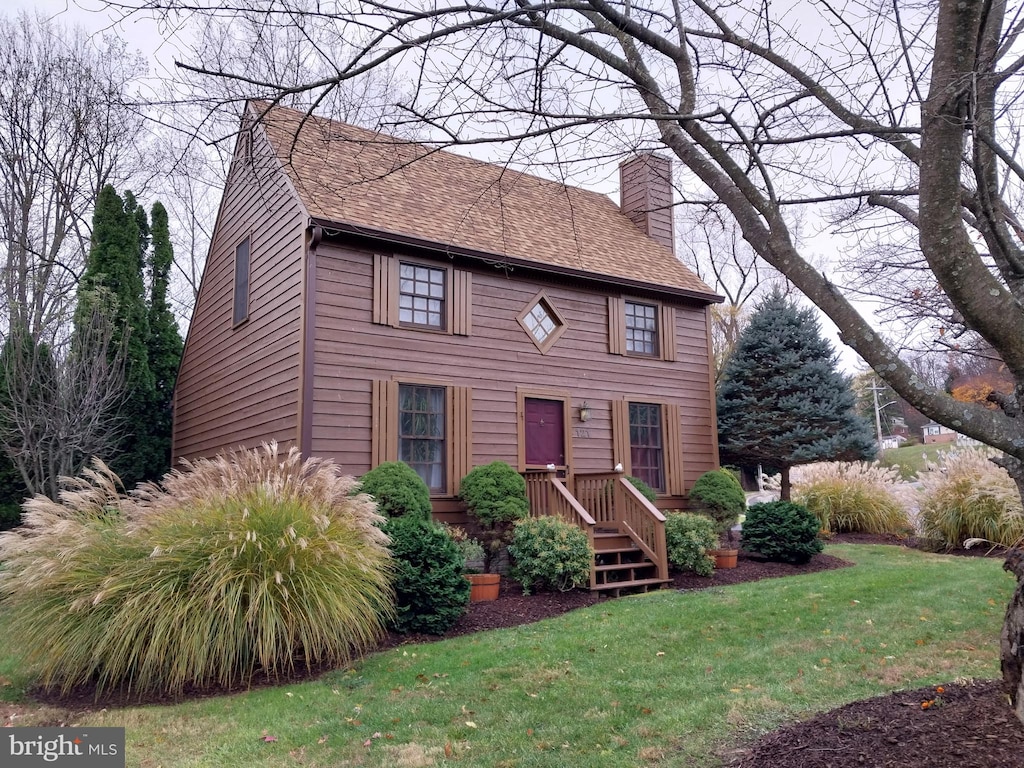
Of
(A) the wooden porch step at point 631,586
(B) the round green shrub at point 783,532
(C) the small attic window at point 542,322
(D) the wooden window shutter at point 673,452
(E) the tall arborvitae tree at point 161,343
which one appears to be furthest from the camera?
(E) the tall arborvitae tree at point 161,343

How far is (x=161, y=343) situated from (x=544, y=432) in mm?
8272

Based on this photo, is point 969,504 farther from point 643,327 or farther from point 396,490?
point 396,490

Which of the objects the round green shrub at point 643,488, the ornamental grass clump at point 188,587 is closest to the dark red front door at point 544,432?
the round green shrub at point 643,488

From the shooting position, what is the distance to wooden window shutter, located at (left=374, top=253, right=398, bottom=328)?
33.6 feet

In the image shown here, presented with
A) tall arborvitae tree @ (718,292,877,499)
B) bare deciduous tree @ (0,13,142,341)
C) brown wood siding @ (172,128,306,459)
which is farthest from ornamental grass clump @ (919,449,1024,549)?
bare deciduous tree @ (0,13,142,341)

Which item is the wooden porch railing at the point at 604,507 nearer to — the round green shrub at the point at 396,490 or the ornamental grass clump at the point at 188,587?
the round green shrub at the point at 396,490

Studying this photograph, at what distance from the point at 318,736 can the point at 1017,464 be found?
3.93 meters

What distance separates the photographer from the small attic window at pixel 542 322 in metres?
11.7

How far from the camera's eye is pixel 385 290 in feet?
33.9

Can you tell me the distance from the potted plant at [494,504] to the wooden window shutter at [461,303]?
81.7 inches

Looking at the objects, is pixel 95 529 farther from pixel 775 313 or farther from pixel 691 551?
pixel 775 313

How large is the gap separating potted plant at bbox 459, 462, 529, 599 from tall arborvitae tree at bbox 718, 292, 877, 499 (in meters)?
6.20

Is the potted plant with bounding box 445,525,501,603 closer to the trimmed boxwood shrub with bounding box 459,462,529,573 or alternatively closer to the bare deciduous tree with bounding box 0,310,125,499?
the trimmed boxwood shrub with bounding box 459,462,529,573

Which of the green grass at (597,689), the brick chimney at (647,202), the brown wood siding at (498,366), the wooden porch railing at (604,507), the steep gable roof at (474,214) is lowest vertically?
the green grass at (597,689)
